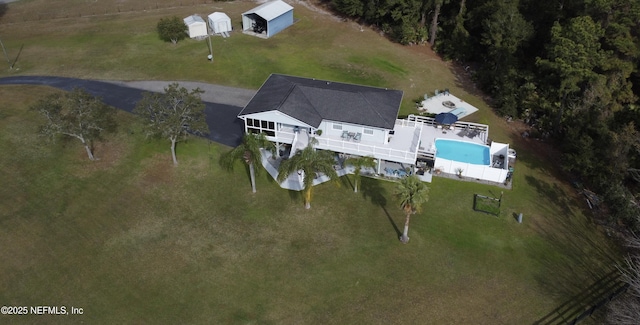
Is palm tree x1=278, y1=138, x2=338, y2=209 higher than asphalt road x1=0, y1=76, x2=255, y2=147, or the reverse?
palm tree x1=278, y1=138, x2=338, y2=209

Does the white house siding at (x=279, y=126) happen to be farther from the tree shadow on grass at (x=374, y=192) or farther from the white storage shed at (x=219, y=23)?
the white storage shed at (x=219, y=23)

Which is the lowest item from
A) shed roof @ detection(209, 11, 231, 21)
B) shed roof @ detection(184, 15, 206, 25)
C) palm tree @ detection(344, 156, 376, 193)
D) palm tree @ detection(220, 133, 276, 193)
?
palm tree @ detection(344, 156, 376, 193)

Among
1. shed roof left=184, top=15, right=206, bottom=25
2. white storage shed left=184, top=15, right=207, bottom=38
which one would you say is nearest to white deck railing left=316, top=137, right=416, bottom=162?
white storage shed left=184, top=15, right=207, bottom=38

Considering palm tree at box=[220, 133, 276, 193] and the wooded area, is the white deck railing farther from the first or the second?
the wooded area

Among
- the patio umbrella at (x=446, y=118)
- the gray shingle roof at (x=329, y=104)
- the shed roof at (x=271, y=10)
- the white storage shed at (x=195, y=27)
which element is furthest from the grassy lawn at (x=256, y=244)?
the shed roof at (x=271, y=10)

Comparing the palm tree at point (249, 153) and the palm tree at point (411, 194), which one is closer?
→ the palm tree at point (411, 194)
